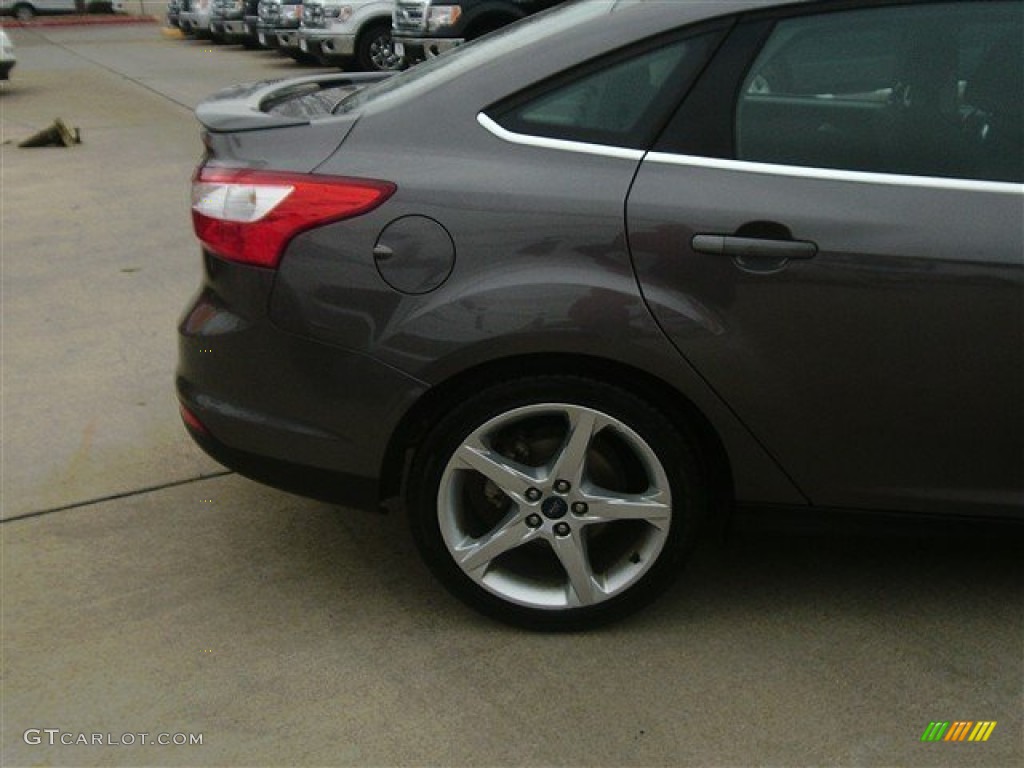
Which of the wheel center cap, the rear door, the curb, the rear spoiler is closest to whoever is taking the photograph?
the rear door

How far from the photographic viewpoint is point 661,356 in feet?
9.05

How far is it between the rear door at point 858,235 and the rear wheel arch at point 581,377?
13 centimetres

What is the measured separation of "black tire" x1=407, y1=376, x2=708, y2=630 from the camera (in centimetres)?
287

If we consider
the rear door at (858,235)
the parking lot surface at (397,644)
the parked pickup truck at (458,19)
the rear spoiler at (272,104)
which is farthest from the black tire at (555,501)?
the parked pickup truck at (458,19)

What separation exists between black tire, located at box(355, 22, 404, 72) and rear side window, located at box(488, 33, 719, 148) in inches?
540

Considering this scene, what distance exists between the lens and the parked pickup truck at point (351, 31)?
15.8 meters

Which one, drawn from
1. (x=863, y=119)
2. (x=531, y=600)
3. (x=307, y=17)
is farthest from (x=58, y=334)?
(x=307, y=17)

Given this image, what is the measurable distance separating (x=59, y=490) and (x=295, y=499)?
80 cm

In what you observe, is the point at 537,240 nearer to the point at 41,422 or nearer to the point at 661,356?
the point at 661,356

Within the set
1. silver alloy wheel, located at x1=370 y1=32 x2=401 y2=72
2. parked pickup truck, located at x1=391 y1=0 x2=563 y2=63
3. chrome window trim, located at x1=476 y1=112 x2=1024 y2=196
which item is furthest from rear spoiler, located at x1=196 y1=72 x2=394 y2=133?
silver alloy wheel, located at x1=370 y1=32 x2=401 y2=72

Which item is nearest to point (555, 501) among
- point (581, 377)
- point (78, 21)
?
point (581, 377)

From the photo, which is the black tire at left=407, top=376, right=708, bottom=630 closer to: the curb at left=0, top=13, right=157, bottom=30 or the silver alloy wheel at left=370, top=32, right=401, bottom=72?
the silver alloy wheel at left=370, top=32, right=401, bottom=72

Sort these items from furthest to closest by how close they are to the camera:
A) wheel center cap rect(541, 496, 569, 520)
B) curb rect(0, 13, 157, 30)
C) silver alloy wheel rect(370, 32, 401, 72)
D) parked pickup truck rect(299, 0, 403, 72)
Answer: curb rect(0, 13, 157, 30)
silver alloy wheel rect(370, 32, 401, 72)
parked pickup truck rect(299, 0, 403, 72)
wheel center cap rect(541, 496, 569, 520)

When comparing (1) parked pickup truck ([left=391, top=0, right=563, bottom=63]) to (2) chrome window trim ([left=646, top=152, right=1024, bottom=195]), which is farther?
(1) parked pickup truck ([left=391, top=0, right=563, bottom=63])
